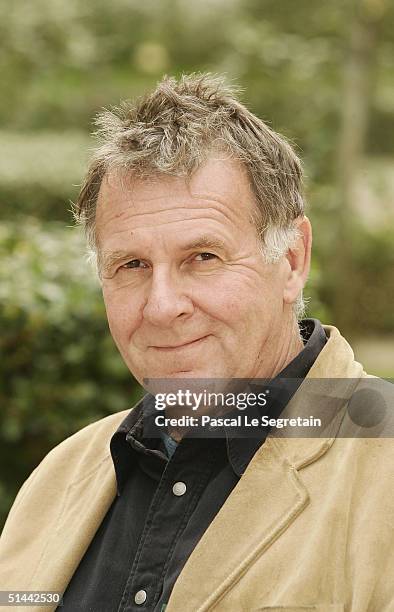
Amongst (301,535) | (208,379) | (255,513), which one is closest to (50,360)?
(208,379)

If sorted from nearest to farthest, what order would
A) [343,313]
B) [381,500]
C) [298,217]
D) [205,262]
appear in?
[381,500] → [205,262] → [298,217] → [343,313]

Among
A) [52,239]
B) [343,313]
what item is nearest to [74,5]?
[343,313]

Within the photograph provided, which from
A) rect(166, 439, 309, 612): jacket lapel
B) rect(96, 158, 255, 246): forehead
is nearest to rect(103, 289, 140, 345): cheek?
rect(96, 158, 255, 246): forehead

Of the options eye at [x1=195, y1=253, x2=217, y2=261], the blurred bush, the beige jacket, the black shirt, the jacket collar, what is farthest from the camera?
the blurred bush

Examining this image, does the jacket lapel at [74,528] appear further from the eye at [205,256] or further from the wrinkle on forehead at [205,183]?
the wrinkle on forehead at [205,183]

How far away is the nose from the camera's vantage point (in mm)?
1808

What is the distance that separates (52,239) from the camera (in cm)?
389

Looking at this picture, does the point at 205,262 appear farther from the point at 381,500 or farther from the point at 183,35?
the point at 183,35

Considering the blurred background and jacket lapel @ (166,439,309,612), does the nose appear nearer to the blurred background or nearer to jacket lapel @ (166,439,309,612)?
jacket lapel @ (166,439,309,612)

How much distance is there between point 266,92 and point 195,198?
664 centimetres

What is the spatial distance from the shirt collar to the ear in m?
0.10

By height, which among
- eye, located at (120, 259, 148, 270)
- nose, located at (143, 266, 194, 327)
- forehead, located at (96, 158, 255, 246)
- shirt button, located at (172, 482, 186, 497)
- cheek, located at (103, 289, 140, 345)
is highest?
forehead, located at (96, 158, 255, 246)

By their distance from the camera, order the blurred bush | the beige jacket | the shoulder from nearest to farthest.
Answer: the beige jacket → the shoulder → the blurred bush

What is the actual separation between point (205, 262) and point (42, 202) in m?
5.90
